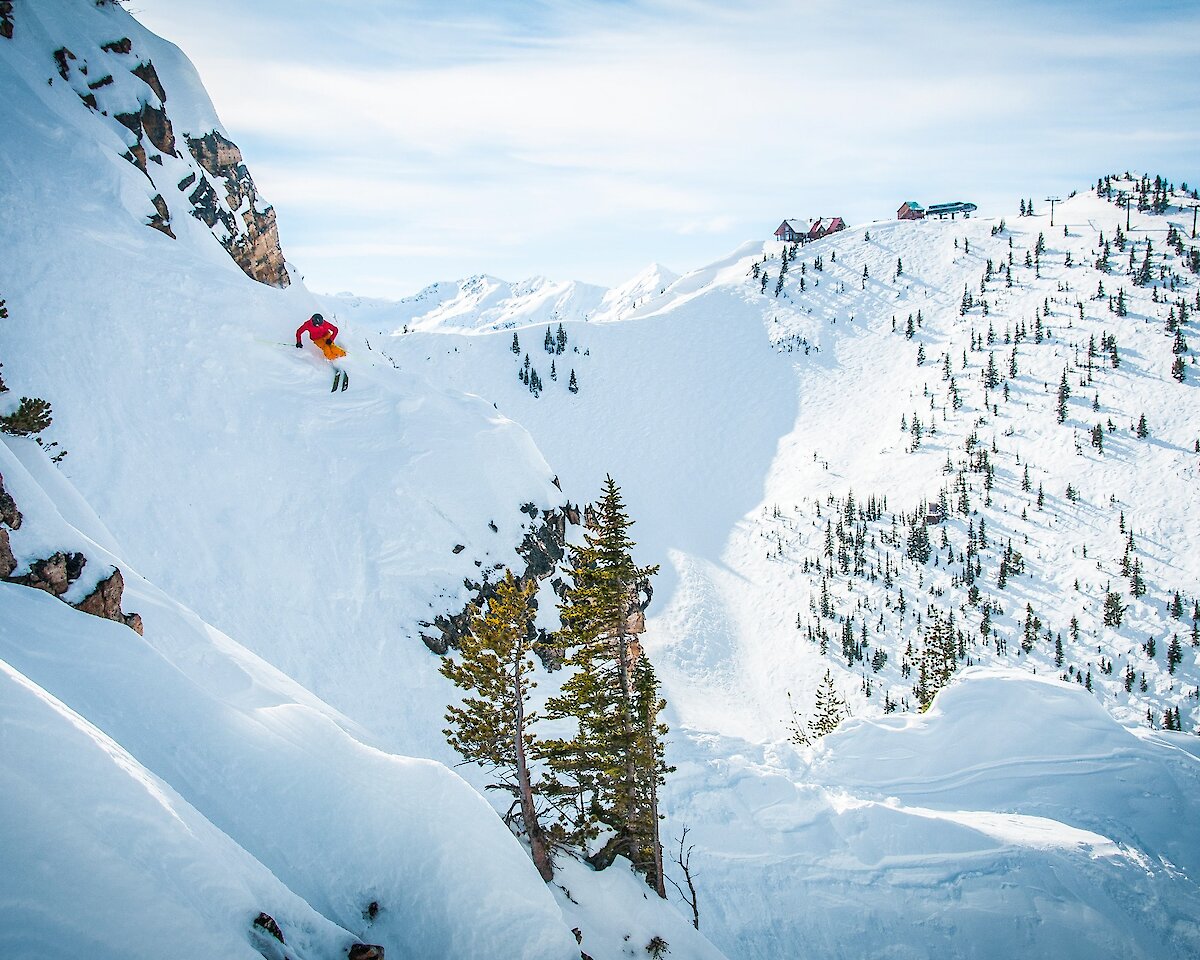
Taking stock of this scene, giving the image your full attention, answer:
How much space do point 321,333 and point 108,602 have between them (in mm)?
27255

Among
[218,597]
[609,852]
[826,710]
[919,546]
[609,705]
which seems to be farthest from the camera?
[919,546]

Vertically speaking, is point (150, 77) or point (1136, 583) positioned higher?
point (150, 77)

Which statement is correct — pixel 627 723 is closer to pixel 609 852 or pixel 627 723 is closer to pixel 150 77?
pixel 609 852

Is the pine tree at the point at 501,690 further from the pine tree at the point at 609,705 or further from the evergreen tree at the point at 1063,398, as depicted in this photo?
the evergreen tree at the point at 1063,398

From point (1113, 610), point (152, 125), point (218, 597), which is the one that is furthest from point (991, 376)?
point (218, 597)

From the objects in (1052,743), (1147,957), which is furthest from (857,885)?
(1052,743)

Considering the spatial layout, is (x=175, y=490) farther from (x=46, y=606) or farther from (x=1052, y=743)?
(x=1052, y=743)

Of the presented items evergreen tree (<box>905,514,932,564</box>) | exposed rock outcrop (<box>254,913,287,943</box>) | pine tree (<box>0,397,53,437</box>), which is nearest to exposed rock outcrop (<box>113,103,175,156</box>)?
pine tree (<box>0,397,53,437</box>)

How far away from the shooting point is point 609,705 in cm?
1917

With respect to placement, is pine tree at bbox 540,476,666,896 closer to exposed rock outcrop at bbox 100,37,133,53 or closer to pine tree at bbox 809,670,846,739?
pine tree at bbox 809,670,846,739

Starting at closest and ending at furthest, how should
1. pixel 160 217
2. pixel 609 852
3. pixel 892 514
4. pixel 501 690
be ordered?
pixel 501 690 → pixel 609 852 → pixel 160 217 → pixel 892 514

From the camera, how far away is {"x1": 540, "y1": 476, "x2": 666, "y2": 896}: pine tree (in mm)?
18844

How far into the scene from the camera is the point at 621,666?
1917cm

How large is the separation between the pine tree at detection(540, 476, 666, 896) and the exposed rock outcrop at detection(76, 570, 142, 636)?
1119 cm
